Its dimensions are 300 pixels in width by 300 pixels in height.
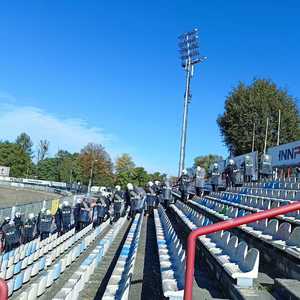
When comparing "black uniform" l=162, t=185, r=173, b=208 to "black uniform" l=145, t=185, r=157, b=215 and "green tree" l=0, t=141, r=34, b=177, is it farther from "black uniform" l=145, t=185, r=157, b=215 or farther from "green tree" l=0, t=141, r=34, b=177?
"green tree" l=0, t=141, r=34, b=177

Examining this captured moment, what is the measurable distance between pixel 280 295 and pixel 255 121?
39.5 metres

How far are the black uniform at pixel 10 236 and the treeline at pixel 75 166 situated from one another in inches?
1964

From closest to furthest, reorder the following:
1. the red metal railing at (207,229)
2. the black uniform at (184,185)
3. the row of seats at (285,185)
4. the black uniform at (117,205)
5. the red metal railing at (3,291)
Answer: the red metal railing at (3,291) < the red metal railing at (207,229) < the row of seats at (285,185) < the black uniform at (184,185) < the black uniform at (117,205)

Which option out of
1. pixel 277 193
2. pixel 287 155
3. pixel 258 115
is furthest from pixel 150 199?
pixel 258 115

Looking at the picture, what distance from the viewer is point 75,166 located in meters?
94.2

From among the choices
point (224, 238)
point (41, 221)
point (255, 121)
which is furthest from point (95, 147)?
point (224, 238)

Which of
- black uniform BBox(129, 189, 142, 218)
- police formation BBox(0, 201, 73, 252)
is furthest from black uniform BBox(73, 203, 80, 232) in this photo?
black uniform BBox(129, 189, 142, 218)

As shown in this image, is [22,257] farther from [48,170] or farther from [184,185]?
[48,170]

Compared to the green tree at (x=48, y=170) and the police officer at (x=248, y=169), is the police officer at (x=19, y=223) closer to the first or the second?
the police officer at (x=248, y=169)

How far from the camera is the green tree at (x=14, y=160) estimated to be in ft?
341

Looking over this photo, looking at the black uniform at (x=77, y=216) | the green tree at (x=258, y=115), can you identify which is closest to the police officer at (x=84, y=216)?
the black uniform at (x=77, y=216)

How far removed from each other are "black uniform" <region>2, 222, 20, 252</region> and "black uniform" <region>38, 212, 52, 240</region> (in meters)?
1.57

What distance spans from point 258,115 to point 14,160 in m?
77.4

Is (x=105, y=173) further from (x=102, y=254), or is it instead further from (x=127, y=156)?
(x=102, y=254)
